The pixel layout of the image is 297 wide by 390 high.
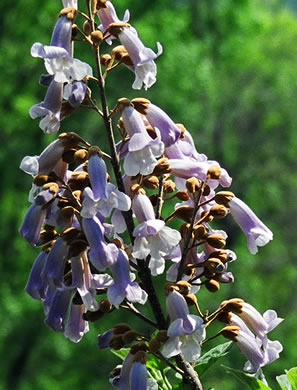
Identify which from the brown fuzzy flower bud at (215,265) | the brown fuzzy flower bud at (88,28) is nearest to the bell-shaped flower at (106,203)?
the brown fuzzy flower bud at (215,265)

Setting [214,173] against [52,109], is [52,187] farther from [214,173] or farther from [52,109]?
[214,173]

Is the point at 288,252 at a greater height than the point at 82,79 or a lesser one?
lesser

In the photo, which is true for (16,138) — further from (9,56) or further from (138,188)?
A: (138,188)

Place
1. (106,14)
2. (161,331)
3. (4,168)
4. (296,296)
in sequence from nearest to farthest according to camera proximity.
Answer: (161,331) → (106,14) → (4,168) → (296,296)

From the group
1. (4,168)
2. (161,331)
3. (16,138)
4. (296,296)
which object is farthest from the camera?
(296,296)

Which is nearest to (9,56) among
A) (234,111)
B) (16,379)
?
(16,379)

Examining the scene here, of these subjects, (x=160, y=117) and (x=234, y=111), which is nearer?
(x=160, y=117)
